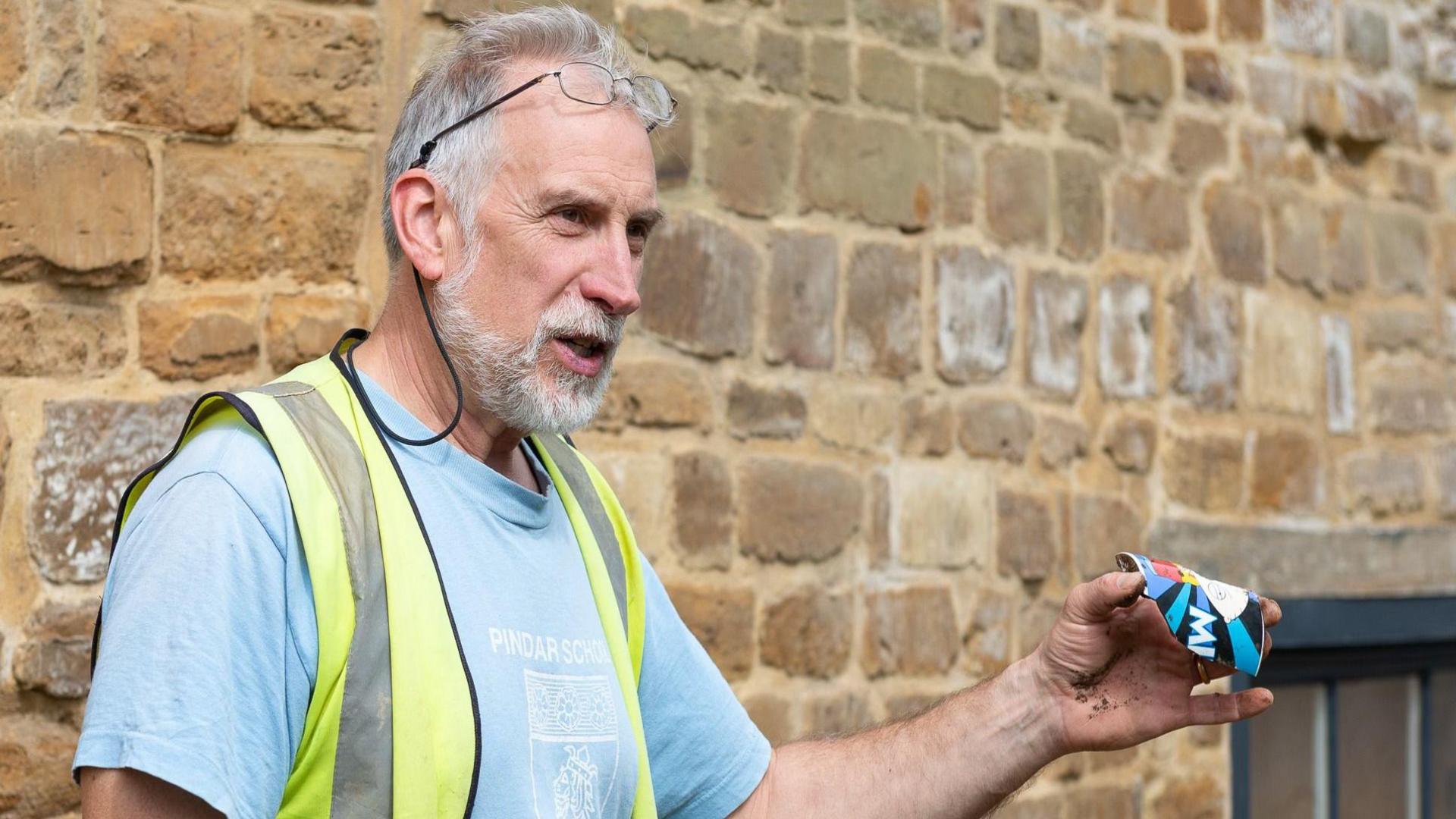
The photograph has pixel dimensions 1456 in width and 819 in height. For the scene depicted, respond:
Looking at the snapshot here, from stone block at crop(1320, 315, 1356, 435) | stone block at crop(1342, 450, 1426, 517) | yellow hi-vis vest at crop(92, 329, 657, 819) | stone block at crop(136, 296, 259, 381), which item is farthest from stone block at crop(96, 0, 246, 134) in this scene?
stone block at crop(1342, 450, 1426, 517)

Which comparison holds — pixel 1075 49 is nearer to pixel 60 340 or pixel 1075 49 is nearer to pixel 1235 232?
pixel 1235 232

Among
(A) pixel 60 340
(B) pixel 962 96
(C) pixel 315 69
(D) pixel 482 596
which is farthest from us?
(B) pixel 962 96

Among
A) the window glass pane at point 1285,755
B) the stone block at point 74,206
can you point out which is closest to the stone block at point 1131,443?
the window glass pane at point 1285,755

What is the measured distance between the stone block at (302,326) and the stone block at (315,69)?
308 millimetres

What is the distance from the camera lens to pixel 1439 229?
5.19 meters

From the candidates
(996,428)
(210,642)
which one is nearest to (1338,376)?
(996,428)

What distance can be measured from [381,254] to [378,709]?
1438mm

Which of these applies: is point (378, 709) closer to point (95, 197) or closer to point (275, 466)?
point (275, 466)

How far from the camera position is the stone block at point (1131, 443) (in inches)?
168

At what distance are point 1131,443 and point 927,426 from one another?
0.77m

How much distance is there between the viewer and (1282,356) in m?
4.73

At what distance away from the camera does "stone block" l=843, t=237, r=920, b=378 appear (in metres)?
3.71

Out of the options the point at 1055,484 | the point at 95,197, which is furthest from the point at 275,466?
the point at 1055,484

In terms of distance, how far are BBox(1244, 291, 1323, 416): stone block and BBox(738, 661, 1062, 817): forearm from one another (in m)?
2.79
